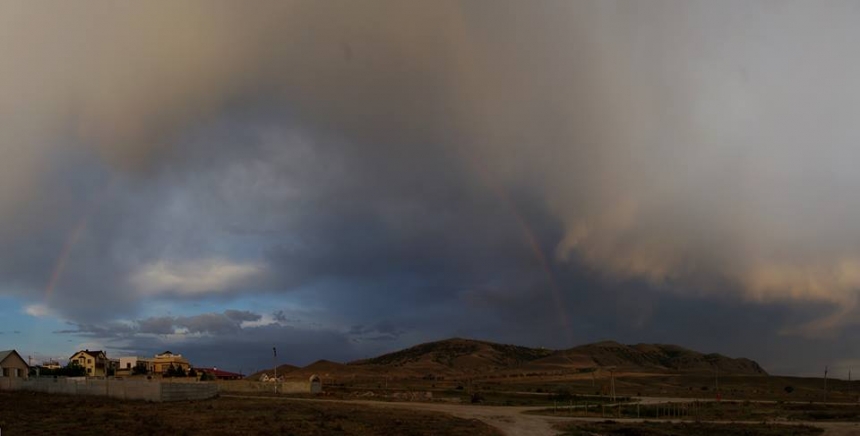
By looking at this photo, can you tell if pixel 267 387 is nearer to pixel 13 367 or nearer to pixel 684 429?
pixel 13 367

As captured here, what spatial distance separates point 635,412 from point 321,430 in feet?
205

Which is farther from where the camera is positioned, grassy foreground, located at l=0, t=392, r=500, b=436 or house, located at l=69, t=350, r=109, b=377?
house, located at l=69, t=350, r=109, b=377

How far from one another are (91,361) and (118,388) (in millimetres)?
121362

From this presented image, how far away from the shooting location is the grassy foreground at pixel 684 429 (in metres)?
61.4

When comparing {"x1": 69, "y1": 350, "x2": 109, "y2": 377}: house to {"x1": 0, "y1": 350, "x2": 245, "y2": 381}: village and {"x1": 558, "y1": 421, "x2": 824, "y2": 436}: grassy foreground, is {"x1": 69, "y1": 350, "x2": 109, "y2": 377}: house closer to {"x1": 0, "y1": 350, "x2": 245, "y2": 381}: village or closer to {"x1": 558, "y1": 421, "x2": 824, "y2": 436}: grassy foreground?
{"x1": 0, "y1": 350, "x2": 245, "y2": 381}: village

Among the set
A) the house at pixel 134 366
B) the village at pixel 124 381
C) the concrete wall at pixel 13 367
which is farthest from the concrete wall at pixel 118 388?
the house at pixel 134 366

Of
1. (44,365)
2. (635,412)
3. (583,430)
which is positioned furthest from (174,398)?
(44,365)

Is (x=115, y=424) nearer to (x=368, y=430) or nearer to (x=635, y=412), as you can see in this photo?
(x=368, y=430)

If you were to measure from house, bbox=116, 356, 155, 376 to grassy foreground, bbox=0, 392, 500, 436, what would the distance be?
112m

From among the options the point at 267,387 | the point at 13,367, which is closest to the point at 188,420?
the point at 267,387

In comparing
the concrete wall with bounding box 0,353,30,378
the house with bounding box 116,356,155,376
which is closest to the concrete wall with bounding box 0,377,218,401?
the concrete wall with bounding box 0,353,30,378

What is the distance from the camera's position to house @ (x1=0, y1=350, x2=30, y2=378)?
401 feet

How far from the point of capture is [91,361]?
180 meters

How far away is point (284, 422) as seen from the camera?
188 ft
